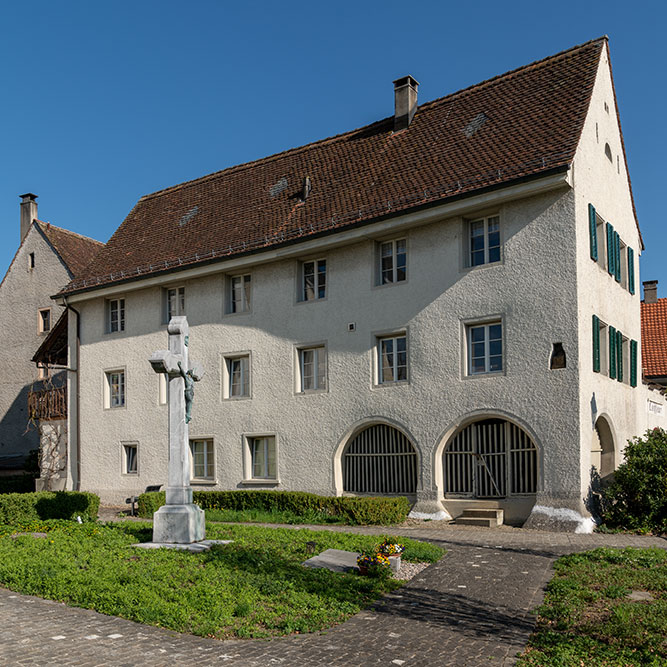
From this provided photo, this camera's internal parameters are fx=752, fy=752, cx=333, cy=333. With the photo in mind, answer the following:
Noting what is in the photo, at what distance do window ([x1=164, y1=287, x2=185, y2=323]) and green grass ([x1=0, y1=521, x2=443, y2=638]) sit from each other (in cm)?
1207

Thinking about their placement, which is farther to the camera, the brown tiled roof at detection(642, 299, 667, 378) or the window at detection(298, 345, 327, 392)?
the brown tiled roof at detection(642, 299, 667, 378)

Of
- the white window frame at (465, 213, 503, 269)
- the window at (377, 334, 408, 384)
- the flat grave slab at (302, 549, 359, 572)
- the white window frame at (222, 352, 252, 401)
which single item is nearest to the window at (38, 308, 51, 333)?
the white window frame at (222, 352, 252, 401)

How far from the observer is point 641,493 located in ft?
53.4

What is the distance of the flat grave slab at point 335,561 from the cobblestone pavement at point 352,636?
992 millimetres

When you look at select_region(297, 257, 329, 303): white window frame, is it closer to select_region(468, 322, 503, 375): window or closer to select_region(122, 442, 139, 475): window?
select_region(468, 322, 503, 375): window

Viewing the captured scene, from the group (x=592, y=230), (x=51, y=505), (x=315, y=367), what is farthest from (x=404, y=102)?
(x=51, y=505)

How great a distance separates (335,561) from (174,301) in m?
15.2

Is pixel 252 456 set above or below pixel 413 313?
below

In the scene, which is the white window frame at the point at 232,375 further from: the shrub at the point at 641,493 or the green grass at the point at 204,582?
the shrub at the point at 641,493

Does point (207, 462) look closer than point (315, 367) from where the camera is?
No

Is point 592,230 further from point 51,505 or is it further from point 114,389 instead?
point 114,389

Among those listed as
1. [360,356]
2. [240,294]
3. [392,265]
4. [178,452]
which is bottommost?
[178,452]

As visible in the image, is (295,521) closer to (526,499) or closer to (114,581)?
(526,499)

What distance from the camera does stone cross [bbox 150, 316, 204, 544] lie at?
12062mm
